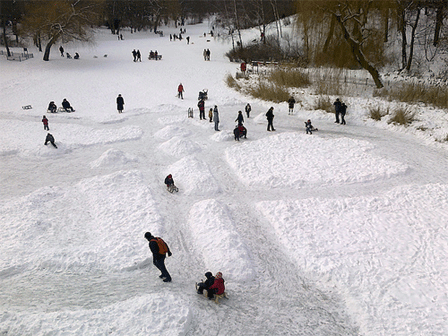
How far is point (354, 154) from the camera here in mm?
15828

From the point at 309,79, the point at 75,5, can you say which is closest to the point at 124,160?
the point at 309,79

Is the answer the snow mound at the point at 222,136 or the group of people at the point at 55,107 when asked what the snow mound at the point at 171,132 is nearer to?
the snow mound at the point at 222,136

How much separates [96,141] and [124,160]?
3.87 m

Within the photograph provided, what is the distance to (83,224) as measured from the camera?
37.3 feet

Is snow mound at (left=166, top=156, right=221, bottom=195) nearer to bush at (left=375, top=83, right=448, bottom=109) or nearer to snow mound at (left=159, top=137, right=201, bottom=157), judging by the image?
snow mound at (left=159, top=137, right=201, bottom=157)

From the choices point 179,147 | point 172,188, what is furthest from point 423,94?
point 172,188

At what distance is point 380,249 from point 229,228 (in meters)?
4.70

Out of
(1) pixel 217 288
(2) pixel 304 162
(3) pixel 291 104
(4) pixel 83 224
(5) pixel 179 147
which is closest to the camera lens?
(1) pixel 217 288

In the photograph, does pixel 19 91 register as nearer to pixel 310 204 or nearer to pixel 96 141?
pixel 96 141

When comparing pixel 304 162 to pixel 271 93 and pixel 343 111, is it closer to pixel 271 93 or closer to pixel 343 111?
pixel 343 111

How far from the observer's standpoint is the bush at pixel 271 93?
25.4 metres

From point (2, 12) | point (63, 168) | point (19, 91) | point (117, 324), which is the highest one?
point (2, 12)

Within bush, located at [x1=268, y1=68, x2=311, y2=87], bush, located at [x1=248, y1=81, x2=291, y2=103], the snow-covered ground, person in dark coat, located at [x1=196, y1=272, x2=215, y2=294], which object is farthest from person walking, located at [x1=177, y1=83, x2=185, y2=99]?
person in dark coat, located at [x1=196, y1=272, x2=215, y2=294]

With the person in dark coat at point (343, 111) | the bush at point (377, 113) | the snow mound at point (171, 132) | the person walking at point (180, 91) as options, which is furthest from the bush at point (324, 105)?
the person walking at point (180, 91)
